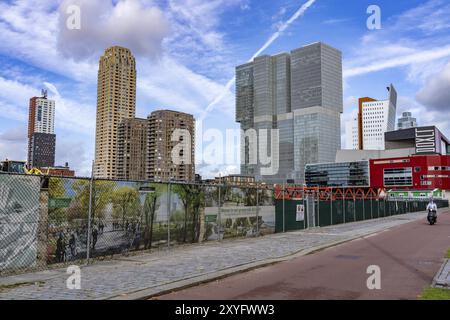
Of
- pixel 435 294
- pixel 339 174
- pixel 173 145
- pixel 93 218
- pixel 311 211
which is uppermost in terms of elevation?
pixel 173 145

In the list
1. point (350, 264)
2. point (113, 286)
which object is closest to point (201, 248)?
point (350, 264)

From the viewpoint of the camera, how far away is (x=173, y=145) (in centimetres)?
7650

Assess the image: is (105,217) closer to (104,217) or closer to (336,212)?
(104,217)

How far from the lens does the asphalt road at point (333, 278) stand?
307 inches

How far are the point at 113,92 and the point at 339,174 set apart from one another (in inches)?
3361

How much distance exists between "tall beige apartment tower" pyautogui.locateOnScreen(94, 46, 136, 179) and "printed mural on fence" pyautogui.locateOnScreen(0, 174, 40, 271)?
382 feet

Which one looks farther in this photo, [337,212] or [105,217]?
[337,212]

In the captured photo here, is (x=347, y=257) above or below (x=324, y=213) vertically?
below

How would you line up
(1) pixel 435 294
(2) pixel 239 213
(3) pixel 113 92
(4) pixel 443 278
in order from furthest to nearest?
(3) pixel 113 92, (2) pixel 239 213, (4) pixel 443 278, (1) pixel 435 294

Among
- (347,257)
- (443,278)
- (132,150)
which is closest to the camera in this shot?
(443,278)

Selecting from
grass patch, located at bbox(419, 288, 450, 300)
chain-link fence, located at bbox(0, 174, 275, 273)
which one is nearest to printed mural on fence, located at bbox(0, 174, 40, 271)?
chain-link fence, located at bbox(0, 174, 275, 273)

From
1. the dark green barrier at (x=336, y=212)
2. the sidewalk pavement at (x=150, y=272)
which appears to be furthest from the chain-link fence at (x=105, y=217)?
the dark green barrier at (x=336, y=212)

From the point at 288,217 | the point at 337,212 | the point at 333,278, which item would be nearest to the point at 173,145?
the point at 337,212
